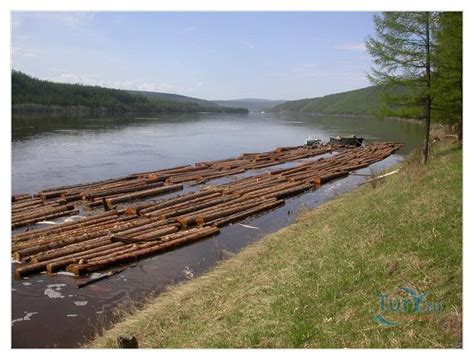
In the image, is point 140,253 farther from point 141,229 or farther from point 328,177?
point 328,177

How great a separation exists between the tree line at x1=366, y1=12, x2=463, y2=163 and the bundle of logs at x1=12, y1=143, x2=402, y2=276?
26.4ft

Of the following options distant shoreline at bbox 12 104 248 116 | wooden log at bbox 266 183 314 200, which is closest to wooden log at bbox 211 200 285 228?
wooden log at bbox 266 183 314 200

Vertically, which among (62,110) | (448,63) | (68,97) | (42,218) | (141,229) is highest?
(68,97)

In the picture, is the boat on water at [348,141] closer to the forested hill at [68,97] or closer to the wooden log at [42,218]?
the wooden log at [42,218]

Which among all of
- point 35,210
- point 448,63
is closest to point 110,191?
point 35,210

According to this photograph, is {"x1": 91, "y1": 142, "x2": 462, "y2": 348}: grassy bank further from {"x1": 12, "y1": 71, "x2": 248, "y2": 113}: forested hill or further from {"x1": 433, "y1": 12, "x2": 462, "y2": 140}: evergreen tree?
{"x1": 12, "y1": 71, "x2": 248, "y2": 113}: forested hill

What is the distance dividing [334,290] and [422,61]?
1494cm

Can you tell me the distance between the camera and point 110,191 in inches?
960

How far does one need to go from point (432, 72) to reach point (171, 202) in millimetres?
13421

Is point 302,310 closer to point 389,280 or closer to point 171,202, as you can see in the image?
point 389,280

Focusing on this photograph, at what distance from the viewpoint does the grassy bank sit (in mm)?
6754

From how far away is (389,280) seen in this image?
813 cm

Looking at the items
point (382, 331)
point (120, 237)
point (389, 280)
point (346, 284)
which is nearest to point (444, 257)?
point (389, 280)

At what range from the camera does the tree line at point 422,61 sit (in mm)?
18453
